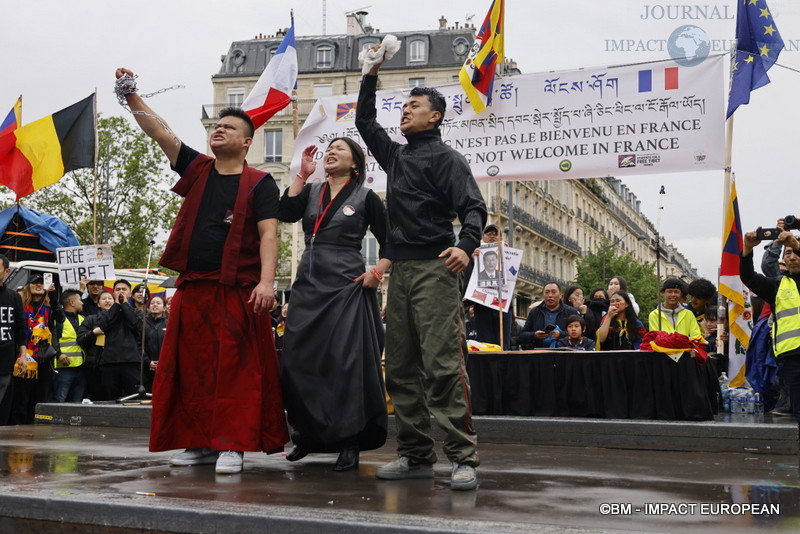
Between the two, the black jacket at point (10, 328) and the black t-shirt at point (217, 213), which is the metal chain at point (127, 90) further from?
the black jacket at point (10, 328)

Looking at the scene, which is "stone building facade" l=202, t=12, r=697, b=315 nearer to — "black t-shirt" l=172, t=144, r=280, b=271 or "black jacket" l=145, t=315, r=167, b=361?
"black jacket" l=145, t=315, r=167, b=361

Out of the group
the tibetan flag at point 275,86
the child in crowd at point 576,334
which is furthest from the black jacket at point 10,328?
the child in crowd at point 576,334

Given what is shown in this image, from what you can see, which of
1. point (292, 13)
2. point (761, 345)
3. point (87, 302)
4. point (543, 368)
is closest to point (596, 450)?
point (543, 368)

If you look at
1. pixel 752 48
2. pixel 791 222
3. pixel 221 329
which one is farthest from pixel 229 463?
pixel 752 48

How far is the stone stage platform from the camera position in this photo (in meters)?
3.27

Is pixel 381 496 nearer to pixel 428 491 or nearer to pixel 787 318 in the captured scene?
pixel 428 491

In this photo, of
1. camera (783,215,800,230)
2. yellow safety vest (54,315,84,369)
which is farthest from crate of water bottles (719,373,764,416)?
yellow safety vest (54,315,84,369)

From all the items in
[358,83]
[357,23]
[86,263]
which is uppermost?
[357,23]

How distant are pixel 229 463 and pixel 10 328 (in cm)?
473

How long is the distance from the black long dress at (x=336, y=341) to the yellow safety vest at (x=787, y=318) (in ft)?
11.3

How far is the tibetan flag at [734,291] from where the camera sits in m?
8.36

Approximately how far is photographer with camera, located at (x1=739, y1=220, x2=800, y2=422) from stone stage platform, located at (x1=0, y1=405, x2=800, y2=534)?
0.38 metres

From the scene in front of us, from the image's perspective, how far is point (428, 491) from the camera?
4.14 metres

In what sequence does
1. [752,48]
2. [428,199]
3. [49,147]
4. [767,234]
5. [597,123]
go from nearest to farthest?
[428,199] → [767,234] → [752,48] → [597,123] → [49,147]
